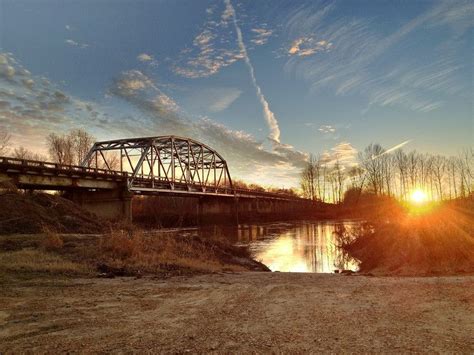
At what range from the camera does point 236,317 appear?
6.46 m

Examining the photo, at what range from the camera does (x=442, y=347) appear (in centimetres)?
481

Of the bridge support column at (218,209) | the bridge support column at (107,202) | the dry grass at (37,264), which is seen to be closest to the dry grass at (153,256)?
the dry grass at (37,264)

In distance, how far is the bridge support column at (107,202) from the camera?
39375 mm

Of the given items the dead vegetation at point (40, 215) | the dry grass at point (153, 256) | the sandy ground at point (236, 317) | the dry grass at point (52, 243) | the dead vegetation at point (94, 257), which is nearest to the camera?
the sandy ground at point (236, 317)

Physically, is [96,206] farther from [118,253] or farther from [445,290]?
[445,290]

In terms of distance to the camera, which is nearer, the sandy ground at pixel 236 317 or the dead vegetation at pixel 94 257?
the sandy ground at pixel 236 317

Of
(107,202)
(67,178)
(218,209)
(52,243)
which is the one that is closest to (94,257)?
(52,243)

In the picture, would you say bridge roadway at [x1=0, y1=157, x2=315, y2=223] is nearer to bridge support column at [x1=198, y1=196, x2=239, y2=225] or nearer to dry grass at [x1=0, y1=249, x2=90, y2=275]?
bridge support column at [x1=198, y1=196, x2=239, y2=225]

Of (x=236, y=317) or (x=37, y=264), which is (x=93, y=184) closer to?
(x=37, y=264)

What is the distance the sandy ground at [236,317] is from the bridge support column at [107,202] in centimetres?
3178

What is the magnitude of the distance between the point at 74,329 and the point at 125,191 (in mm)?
38763

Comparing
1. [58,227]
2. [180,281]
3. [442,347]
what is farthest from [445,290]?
[58,227]

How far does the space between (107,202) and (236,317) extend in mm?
A: 38774

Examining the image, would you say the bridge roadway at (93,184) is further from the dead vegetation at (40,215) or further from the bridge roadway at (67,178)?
the dead vegetation at (40,215)
